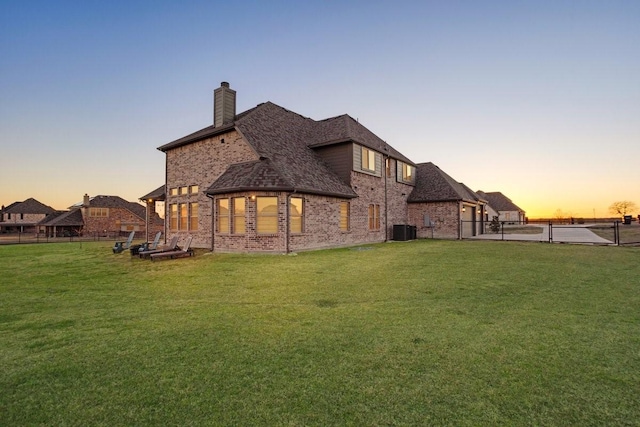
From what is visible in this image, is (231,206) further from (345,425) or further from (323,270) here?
(345,425)

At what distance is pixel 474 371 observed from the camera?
3.27 meters

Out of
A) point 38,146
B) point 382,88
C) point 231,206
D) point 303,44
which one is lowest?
point 231,206

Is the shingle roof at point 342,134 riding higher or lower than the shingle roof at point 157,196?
higher

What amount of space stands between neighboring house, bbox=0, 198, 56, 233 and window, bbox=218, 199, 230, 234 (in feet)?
287

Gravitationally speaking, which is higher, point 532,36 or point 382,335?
point 532,36

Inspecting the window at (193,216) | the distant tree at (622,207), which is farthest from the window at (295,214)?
the distant tree at (622,207)

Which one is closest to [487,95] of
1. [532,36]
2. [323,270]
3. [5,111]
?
[532,36]

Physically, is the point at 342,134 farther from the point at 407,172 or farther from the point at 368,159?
the point at 407,172

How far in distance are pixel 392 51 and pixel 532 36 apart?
23.9ft

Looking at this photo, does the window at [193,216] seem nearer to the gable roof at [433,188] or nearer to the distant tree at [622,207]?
the gable roof at [433,188]

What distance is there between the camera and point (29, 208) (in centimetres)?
7575

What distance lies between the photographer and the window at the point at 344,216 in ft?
61.7

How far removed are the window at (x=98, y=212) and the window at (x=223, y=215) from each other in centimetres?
5646

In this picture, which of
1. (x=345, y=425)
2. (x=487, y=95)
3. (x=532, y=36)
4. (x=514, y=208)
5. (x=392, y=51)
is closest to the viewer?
(x=345, y=425)
